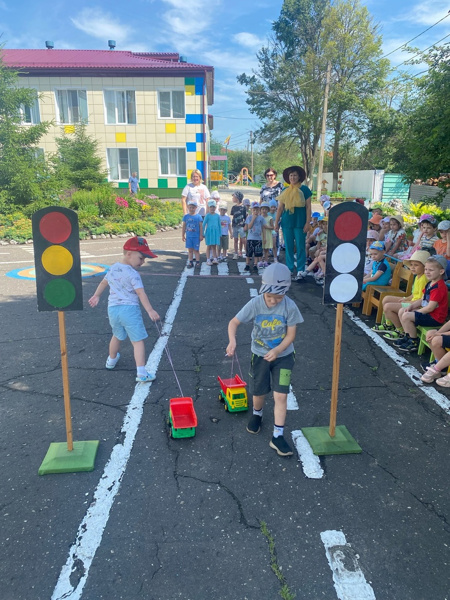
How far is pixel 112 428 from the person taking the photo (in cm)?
394

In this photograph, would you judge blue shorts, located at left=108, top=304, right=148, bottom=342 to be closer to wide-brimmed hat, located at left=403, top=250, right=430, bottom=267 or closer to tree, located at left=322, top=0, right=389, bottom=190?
wide-brimmed hat, located at left=403, top=250, right=430, bottom=267

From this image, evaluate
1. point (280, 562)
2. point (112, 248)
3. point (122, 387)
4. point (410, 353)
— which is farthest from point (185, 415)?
point (112, 248)

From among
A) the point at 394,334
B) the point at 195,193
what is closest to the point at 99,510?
the point at 394,334

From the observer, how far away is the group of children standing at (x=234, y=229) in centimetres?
1013

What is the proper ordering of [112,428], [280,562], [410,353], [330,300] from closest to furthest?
[280,562] < [330,300] < [112,428] < [410,353]

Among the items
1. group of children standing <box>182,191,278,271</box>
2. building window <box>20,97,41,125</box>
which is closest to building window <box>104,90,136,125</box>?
building window <box>20,97,41,125</box>

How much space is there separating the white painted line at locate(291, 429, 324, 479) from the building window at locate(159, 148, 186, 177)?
24.1 meters

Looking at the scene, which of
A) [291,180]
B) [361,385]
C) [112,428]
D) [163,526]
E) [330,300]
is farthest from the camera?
[291,180]

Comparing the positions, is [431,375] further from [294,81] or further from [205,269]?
[294,81]

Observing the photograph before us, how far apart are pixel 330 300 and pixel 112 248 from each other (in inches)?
433

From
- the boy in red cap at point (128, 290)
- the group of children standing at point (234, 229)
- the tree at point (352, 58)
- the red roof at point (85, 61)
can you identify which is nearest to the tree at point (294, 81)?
the tree at point (352, 58)

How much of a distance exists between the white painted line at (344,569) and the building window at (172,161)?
82.6ft

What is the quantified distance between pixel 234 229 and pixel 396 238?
4.50 m

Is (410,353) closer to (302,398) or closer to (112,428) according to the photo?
(302,398)
